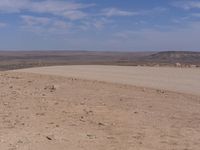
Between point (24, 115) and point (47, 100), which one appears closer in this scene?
point (24, 115)

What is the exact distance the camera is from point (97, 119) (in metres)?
11.9

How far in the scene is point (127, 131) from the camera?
1054cm

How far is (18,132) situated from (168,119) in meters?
3.65

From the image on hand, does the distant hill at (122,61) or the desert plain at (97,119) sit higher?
the desert plain at (97,119)

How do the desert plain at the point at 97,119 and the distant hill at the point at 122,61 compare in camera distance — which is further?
the distant hill at the point at 122,61

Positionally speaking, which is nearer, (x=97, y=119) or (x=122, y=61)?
(x=97, y=119)

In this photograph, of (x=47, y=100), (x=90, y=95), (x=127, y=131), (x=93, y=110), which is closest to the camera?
(x=127, y=131)

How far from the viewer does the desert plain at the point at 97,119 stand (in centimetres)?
945

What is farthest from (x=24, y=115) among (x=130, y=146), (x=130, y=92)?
(x=130, y=92)

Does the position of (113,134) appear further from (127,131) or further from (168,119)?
(168,119)

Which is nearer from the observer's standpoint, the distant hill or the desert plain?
the desert plain

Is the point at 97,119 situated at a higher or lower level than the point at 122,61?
higher

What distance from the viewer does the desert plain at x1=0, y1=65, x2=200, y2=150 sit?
372 inches

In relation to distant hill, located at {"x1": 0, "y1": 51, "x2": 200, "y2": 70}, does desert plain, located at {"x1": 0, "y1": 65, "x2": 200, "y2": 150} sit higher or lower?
higher
